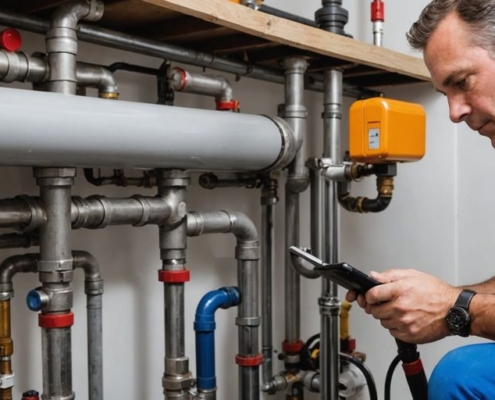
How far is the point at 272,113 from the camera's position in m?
1.88

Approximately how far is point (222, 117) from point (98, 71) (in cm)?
26

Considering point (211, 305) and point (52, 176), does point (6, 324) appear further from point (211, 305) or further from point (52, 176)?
point (211, 305)

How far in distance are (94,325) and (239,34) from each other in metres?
0.68

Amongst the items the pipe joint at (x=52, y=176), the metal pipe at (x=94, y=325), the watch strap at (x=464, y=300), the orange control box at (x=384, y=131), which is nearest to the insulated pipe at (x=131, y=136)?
the pipe joint at (x=52, y=176)

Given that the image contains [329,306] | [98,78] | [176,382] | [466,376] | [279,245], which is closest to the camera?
[466,376]

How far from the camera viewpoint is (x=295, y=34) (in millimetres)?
1394

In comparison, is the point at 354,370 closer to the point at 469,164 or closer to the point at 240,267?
the point at 240,267

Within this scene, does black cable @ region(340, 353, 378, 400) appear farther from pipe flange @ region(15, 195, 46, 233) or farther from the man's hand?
pipe flange @ region(15, 195, 46, 233)

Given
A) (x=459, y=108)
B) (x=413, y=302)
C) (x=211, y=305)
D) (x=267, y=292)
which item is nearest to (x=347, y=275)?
(x=413, y=302)

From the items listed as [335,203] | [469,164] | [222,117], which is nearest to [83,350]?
[222,117]

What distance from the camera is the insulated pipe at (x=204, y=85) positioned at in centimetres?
140

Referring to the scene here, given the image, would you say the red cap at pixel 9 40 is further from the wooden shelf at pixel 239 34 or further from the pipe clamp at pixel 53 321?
the pipe clamp at pixel 53 321

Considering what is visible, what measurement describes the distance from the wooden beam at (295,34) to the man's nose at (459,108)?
0.36 metres

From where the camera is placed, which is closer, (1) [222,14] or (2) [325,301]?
(1) [222,14]
